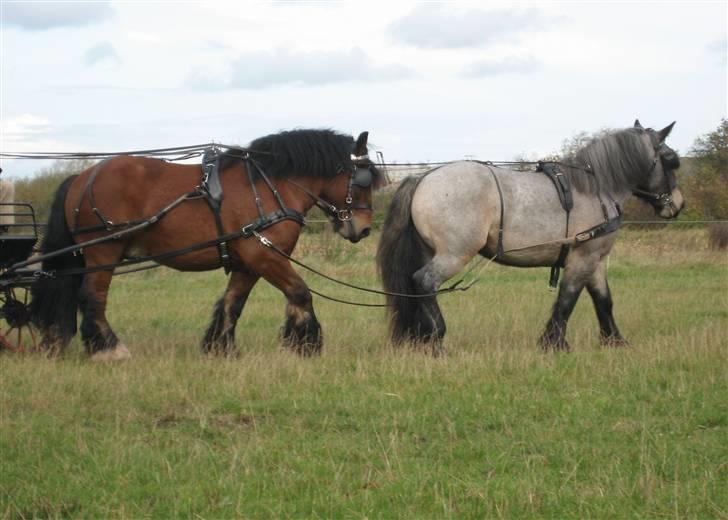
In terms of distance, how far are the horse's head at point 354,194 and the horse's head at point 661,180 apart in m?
2.77

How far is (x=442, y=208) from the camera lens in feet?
27.8

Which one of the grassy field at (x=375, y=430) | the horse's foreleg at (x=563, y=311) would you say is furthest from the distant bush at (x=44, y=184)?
the horse's foreleg at (x=563, y=311)

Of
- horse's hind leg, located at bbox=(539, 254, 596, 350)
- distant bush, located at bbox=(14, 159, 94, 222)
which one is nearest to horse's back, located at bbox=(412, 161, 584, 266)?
horse's hind leg, located at bbox=(539, 254, 596, 350)

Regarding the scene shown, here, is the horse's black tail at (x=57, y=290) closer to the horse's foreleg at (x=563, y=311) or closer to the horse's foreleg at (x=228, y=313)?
the horse's foreleg at (x=228, y=313)

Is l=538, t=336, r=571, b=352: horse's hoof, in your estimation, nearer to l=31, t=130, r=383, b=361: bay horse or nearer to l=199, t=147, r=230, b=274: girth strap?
l=31, t=130, r=383, b=361: bay horse

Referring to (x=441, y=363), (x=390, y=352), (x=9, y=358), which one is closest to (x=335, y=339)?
(x=390, y=352)

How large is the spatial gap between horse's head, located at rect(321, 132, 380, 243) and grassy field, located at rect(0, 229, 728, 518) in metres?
1.18

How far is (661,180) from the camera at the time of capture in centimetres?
937

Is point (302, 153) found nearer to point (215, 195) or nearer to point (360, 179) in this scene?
point (360, 179)

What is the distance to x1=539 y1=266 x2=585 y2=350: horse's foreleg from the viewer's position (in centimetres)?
874

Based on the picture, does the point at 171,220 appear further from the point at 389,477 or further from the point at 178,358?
the point at 389,477

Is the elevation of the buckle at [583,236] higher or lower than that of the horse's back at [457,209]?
lower

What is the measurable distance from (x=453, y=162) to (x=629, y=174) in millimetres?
1769

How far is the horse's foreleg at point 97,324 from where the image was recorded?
8180 mm
